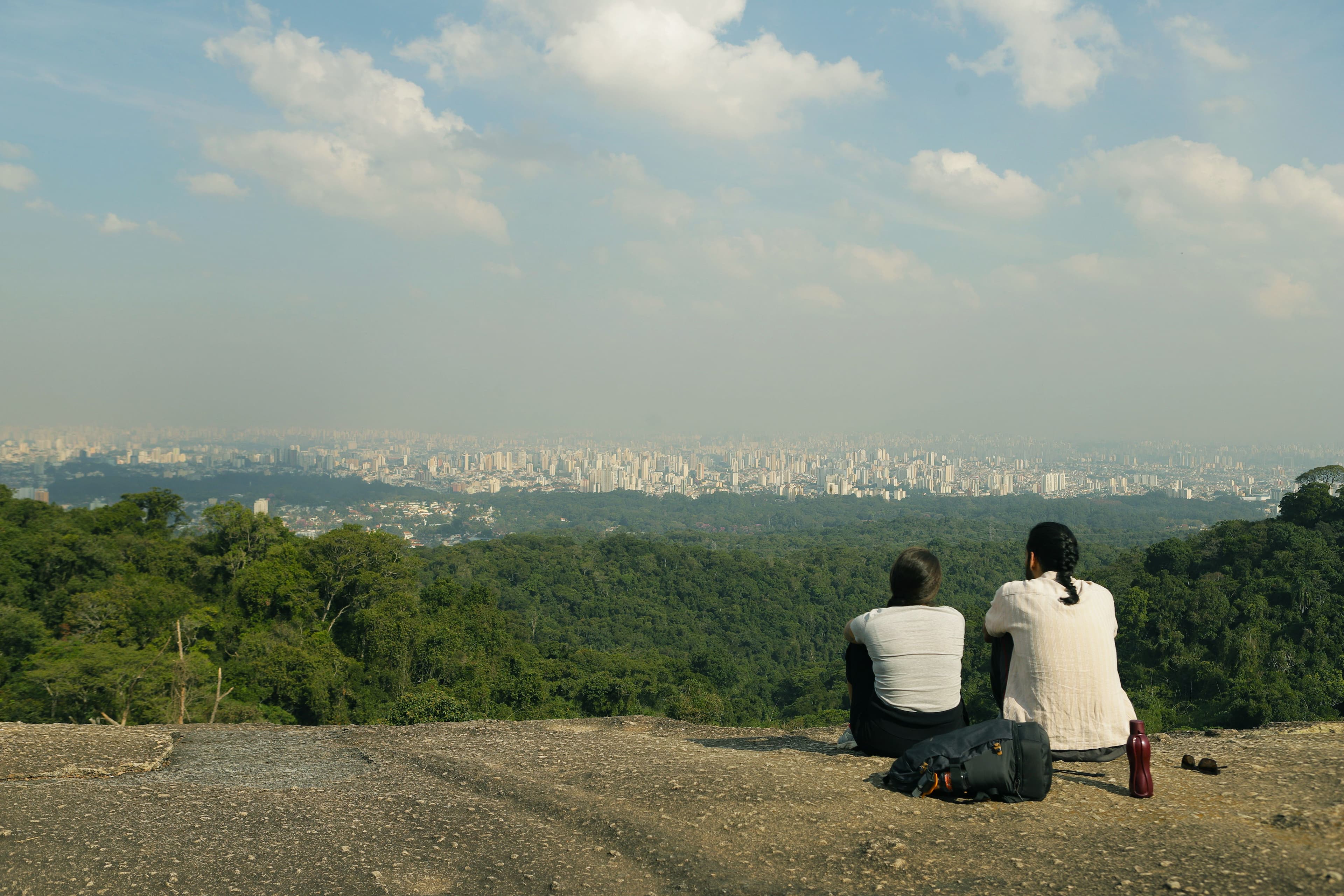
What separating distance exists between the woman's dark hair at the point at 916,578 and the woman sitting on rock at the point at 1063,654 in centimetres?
→ 33

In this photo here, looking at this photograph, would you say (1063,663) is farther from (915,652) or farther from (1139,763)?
(915,652)

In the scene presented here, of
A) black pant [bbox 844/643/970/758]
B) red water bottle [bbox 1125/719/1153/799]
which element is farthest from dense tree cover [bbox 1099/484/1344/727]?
black pant [bbox 844/643/970/758]

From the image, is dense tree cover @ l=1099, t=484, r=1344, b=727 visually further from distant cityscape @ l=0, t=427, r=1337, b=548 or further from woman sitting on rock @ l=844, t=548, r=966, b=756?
distant cityscape @ l=0, t=427, r=1337, b=548

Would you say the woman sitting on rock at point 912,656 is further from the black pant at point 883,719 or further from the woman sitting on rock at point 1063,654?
the woman sitting on rock at point 1063,654

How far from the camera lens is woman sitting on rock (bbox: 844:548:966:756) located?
4.21 metres

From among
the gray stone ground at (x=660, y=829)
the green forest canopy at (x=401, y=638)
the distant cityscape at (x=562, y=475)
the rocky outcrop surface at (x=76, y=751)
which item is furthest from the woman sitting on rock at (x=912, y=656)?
the distant cityscape at (x=562, y=475)

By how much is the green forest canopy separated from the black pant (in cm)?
840

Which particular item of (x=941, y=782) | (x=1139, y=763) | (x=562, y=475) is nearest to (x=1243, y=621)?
(x=1139, y=763)

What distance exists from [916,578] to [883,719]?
2.85ft

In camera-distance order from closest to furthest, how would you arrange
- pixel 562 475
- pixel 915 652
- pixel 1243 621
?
pixel 915 652 → pixel 1243 621 → pixel 562 475

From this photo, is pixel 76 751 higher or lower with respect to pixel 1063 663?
lower

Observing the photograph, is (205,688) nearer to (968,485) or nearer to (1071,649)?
(1071,649)

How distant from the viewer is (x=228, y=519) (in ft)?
93.7

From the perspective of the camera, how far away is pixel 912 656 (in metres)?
4.21
